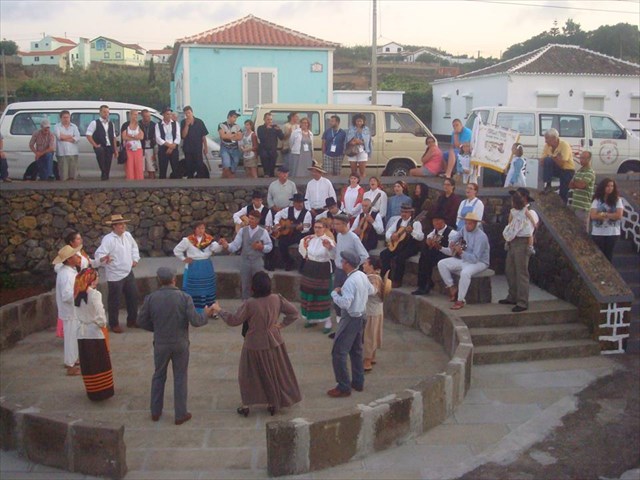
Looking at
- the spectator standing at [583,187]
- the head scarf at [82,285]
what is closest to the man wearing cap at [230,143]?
the spectator standing at [583,187]

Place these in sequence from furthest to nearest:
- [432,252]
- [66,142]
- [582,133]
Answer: [582,133], [66,142], [432,252]

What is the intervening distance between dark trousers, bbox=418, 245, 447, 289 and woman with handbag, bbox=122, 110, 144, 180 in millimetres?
6421

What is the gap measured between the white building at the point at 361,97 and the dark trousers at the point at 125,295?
76.7ft

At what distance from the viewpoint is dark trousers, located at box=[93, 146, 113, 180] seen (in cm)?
1505

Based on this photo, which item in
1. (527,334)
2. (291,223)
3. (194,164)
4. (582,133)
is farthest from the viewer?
(582,133)

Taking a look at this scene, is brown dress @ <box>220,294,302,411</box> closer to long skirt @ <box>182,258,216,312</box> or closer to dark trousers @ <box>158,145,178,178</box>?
long skirt @ <box>182,258,216,312</box>

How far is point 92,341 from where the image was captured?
8.73 metres

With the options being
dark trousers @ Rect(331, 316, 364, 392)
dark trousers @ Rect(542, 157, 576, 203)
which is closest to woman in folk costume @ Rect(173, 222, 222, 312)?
dark trousers @ Rect(331, 316, 364, 392)

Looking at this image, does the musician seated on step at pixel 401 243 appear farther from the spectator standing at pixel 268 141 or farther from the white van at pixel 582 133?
the white van at pixel 582 133

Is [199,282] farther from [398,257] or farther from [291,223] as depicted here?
[398,257]

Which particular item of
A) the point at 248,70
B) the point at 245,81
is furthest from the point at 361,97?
the point at 245,81

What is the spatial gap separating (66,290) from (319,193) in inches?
226

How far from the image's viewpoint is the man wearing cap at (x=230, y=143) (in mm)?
15398

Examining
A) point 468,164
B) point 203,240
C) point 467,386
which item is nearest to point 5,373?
point 203,240
